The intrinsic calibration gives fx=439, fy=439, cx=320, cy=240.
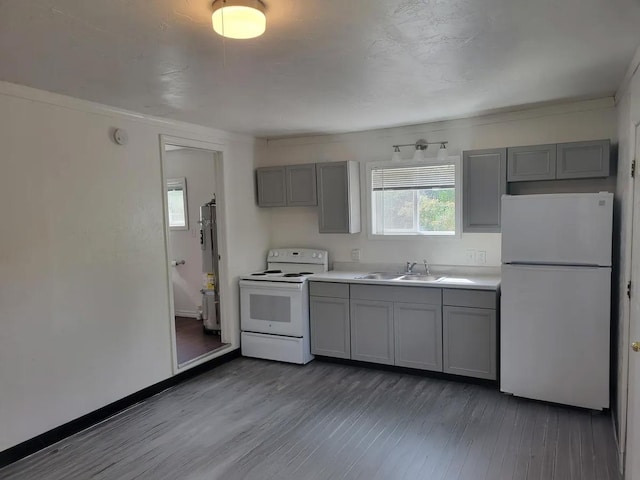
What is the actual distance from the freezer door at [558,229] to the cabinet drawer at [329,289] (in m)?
1.49

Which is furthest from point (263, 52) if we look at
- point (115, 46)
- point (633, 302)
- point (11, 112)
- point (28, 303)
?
point (633, 302)

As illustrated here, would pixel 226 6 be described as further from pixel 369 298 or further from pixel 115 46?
pixel 369 298

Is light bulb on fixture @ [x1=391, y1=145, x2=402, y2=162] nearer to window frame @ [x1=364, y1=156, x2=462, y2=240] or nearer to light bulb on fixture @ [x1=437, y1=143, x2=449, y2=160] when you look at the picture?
window frame @ [x1=364, y1=156, x2=462, y2=240]

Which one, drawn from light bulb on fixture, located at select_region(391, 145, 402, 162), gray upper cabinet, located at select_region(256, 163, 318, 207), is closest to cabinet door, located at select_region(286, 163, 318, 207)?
gray upper cabinet, located at select_region(256, 163, 318, 207)

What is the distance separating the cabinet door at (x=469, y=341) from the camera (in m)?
3.57

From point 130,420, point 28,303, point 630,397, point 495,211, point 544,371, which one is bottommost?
point 130,420

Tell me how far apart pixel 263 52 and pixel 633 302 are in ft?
7.59

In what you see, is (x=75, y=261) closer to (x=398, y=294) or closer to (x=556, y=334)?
(x=398, y=294)

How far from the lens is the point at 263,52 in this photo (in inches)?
87.6

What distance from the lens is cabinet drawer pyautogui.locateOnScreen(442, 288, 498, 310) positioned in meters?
3.55

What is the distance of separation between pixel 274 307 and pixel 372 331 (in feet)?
3.34

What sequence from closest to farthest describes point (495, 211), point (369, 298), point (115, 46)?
point (115, 46) < point (495, 211) < point (369, 298)

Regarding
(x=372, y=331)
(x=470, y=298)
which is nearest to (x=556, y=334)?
(x=470, y=298)

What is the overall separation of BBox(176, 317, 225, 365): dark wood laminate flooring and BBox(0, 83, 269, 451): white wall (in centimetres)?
70
